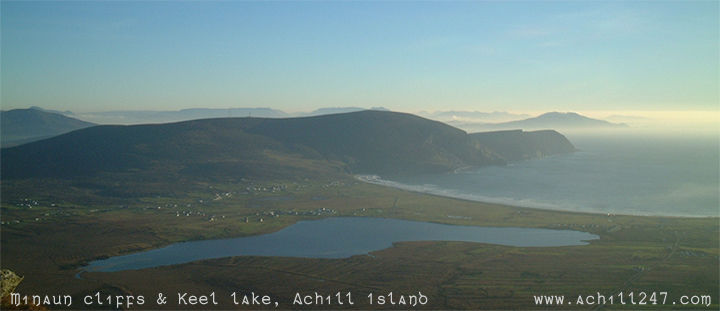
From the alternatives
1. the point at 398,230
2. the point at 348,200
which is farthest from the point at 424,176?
the point at 398,230

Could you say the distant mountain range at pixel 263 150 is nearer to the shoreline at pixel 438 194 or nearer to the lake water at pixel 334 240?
the shoreline at pixel 438 194

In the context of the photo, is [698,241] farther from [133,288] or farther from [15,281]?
[15,281]

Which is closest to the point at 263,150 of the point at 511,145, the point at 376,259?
the point at 376,259

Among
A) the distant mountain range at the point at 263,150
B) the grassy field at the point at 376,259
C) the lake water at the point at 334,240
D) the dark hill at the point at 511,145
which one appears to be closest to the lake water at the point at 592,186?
the grassy field at the point at 376,259

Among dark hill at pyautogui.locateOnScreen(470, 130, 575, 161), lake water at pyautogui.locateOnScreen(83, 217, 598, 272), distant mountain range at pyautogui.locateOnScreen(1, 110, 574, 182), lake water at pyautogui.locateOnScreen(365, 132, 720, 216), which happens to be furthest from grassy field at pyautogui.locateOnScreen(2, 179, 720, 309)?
dark hill at pyautogui.locateOnScreen(470, 130, 575, 161)

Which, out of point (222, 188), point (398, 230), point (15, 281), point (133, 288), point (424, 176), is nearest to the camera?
point (15, 281)
